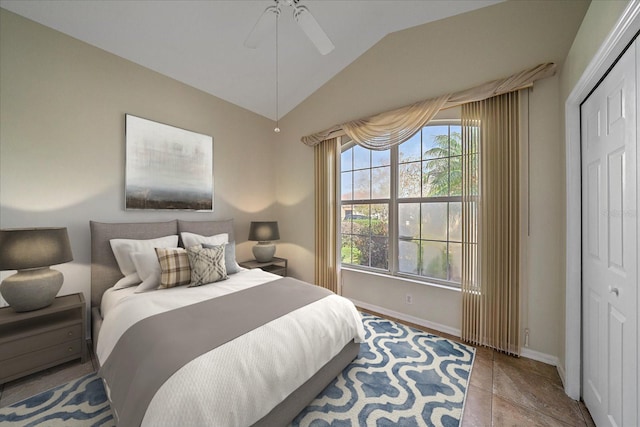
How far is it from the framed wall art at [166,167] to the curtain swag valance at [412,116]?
61.9 inches

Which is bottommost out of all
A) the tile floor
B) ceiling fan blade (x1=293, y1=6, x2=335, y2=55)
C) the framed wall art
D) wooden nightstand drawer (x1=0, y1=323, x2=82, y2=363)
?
the tile floor

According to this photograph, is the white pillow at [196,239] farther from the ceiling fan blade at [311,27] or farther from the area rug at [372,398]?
the ceiling fan blade at [311,27]

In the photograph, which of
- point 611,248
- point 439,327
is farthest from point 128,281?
point 611,248

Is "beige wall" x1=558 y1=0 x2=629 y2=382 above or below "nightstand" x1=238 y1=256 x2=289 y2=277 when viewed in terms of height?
above

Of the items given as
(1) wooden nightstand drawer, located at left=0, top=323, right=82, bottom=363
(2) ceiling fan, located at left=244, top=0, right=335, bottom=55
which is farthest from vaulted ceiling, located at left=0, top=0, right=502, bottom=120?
(1) wooden nightstand drawer, located at left=0, top=323, right=82, bottom=363

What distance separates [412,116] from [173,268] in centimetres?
278

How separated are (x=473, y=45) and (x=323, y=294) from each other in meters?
2.72

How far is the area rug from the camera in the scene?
1.45m

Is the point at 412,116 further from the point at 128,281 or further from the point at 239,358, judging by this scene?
the point at 128,281

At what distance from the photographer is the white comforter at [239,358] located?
0.99 m

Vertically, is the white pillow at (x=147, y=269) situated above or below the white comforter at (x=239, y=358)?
above

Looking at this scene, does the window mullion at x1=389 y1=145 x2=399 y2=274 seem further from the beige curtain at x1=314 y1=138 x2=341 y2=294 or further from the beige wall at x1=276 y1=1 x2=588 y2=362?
the beige curtain at x1=314 y1=138 x2=341 y2=294

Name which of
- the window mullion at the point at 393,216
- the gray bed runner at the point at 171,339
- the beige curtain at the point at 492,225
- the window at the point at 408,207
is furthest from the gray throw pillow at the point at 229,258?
the beige curtain at the point at 492,225

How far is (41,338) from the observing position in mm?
1800
